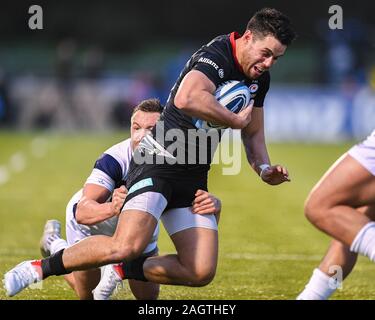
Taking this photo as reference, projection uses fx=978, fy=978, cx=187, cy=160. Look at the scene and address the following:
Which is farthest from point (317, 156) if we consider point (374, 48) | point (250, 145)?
point (250, 145)

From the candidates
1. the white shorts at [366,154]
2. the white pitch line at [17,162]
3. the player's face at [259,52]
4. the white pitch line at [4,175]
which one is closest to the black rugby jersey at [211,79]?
the player's face at [259,52]

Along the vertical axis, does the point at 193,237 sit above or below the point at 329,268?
above

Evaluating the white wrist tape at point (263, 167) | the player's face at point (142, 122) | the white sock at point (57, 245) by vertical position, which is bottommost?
the white sock at point (57, 245)

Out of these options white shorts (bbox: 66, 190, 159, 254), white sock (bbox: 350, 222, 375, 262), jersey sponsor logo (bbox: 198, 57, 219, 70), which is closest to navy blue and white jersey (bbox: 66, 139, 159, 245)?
white shorts (bbox: 66, 190, 159, 254)

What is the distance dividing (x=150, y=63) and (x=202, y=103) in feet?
102

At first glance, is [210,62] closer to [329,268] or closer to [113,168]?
[113,168]

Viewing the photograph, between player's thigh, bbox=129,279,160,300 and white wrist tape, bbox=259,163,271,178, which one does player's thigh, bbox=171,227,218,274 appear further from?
player's thigh, bbox=129,279,160,300

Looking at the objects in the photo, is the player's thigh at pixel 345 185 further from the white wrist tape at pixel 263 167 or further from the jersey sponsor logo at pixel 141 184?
the jersey sponsor logo at pixel 141 184

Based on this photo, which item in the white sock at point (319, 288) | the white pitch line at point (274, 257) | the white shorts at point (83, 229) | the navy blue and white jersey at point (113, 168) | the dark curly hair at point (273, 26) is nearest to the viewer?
the white sock at point (319, 288)

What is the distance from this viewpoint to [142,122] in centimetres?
747

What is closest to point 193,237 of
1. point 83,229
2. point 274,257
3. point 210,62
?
point 83,229

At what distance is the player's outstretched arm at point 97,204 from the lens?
22.4 ft

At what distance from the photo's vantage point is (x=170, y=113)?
Answer: 7.06 metres

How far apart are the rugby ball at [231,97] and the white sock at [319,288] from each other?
124cm
